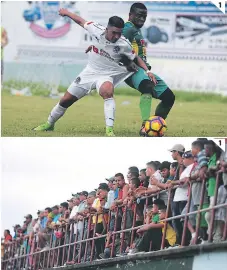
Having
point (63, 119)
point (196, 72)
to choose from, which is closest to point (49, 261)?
point (63, 119)

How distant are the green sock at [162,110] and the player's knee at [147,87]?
306 mm

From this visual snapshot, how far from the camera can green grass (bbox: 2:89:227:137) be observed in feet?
40.5

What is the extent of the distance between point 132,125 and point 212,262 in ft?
10.8

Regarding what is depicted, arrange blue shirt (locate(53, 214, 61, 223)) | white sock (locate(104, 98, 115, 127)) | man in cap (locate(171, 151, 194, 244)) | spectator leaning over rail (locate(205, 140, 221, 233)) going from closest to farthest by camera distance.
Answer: spectator leaning over rail (locate(205, 140, 221, 233)) → man in cap (locate(171, 151, 194, 244)) → white sock (locate(104, 98, 115, 127)) → blue shirt (locate(53, 214, 61, 223))

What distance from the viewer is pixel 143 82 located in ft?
40.3

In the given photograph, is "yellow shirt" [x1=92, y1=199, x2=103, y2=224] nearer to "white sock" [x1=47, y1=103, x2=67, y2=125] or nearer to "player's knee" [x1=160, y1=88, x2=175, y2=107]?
"white sock" [x1=47, y1=103, x2=67, y2=125]

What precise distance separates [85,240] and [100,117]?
4.83 ft

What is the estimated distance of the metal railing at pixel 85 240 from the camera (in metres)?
10.0

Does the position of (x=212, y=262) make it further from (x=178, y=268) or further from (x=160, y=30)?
(x=160, y=30)

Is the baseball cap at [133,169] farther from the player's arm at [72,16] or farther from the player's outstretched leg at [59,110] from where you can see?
the player's arm at [72,16]

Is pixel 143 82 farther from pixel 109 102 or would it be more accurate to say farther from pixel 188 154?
pixel 188 154

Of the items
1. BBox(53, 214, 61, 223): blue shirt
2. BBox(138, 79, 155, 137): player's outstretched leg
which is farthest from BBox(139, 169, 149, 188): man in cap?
BBox(53, 214, 61, 223): blue shirt

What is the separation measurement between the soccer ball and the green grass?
0.44ft

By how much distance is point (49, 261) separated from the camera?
1328 cm
